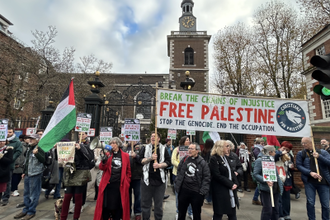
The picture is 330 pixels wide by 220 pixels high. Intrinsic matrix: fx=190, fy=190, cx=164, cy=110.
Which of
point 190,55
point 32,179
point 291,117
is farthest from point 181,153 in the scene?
point 190,55

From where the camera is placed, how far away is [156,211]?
4.24 metres

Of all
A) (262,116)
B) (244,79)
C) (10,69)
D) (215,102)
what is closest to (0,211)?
(215,102)

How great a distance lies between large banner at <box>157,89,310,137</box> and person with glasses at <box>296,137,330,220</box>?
0.66m

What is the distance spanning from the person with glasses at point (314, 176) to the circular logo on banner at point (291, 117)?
453 mm

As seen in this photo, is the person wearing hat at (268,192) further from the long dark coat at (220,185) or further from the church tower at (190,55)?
the church tower at (190,55)

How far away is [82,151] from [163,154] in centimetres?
183

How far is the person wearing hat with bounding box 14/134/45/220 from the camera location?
4660 millimetres

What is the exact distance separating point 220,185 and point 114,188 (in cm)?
219

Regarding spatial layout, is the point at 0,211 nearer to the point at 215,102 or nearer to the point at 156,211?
the point at 156,211

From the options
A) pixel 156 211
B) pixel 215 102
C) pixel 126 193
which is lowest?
pixel 156 211

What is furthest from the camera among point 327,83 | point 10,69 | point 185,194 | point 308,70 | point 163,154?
point 308,70

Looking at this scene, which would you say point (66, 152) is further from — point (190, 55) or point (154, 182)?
point (190, 55)

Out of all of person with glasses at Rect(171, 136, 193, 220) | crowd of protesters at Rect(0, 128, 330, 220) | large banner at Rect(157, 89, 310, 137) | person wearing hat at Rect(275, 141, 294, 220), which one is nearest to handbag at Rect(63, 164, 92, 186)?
crowd of protesters at Rect(0, 128, 330, 220)

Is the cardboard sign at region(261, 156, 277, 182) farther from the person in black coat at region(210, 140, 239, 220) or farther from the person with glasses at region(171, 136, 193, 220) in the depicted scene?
the person with glasses at region(171, 136, 193, 220)
